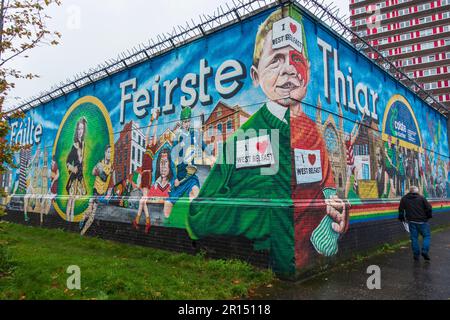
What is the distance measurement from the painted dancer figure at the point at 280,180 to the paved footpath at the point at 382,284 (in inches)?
22.7

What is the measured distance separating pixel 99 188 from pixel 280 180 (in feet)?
24.5

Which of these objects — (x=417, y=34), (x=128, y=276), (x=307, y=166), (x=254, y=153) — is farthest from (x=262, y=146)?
(x=417, y=34)

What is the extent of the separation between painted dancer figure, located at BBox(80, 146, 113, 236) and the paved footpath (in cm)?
762

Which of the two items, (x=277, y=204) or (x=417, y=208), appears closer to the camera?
(x=277, y=204)

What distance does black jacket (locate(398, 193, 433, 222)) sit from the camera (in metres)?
8.02

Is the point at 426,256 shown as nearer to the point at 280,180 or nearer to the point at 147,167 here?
the point at 280,180

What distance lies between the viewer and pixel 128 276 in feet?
18.9

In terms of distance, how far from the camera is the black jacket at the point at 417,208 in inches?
316

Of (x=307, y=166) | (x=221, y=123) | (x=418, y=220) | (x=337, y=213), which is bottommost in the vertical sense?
(x=418, y=220)

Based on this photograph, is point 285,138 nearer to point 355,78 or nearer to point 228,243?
point 228,243

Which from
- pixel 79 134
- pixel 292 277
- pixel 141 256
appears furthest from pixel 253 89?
pixel 79 134

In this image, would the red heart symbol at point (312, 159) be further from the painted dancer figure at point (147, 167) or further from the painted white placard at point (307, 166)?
the painted dancer figure at point (147, 167)

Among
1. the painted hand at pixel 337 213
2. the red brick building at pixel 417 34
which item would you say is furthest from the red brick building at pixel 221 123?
the red brick building at pixel 417 34

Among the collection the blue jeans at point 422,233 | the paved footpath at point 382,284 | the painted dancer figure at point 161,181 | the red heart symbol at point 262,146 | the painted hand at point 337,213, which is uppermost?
the red heart symbol at point 262,146
